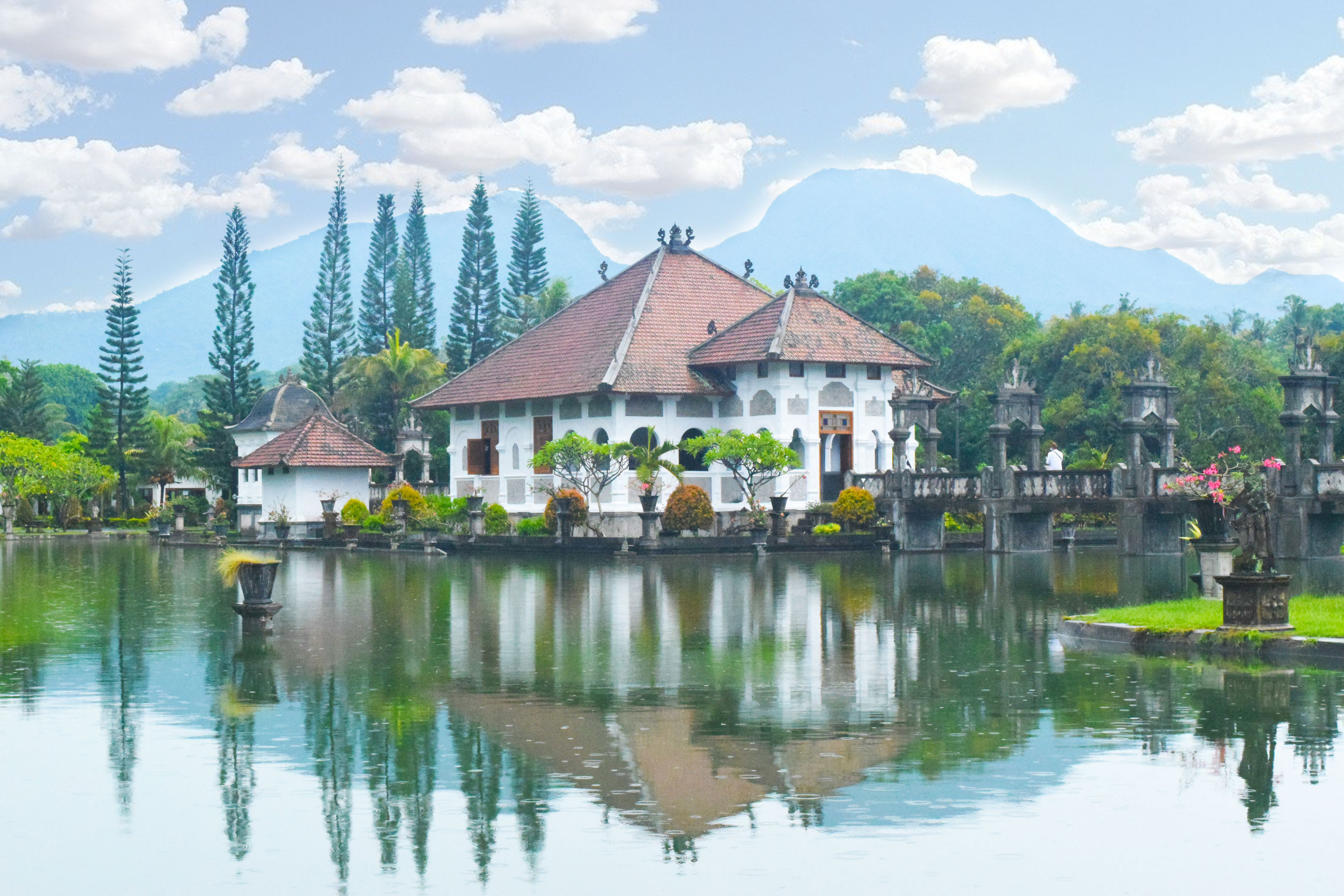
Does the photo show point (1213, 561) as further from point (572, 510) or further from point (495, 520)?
point (495, 520)

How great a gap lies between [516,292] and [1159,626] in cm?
7178

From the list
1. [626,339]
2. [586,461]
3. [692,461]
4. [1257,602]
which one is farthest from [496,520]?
[1257,602]

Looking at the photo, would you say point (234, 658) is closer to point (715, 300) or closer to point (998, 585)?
point (998, 585)

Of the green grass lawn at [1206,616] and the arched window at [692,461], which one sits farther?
the arched window at [692,461]

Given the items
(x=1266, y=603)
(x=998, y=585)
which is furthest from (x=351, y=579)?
(x=1266, y=603)

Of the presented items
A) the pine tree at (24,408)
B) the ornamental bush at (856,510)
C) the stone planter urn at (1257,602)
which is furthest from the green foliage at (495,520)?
the pine tree at (24,408)

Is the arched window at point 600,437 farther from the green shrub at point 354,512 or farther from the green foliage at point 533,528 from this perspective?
the green shrub at point 354,512

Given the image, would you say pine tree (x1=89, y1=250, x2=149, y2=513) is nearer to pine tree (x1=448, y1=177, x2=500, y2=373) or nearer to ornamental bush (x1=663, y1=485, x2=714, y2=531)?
pine tree (x1=448, y1=177, x2=500, y2=373)

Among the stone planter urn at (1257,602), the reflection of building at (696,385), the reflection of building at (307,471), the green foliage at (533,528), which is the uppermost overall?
the reflection of building at (696,385)

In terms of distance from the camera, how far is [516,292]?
8838cm

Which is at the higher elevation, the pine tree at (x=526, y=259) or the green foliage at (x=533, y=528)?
the pine tree at (x=526, y=259)

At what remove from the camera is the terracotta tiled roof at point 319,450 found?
5762 cm

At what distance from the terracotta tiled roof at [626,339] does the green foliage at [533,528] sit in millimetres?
4558

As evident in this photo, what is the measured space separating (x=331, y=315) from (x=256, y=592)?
2598 inches
